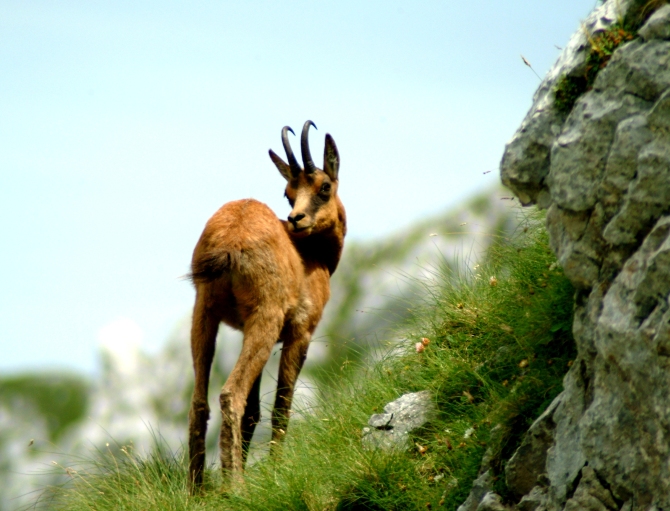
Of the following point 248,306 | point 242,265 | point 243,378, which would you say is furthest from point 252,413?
point 242,265

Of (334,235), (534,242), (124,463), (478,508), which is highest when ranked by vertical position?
(334,235)

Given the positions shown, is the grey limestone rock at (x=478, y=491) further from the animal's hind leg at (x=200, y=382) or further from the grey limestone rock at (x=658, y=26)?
the grey limestone rock at (x=658, y=26)

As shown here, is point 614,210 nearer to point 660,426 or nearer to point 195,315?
point 660,426

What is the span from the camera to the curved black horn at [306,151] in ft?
25.3

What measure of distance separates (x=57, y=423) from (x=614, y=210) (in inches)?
1300

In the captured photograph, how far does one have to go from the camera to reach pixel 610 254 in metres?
3.79

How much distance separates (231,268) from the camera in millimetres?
6324

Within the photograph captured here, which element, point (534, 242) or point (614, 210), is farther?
point (534, 242)

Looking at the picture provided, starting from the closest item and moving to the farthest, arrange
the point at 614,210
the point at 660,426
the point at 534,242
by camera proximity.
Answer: the point at 660,426 < the point at 614,210 < the point at 534,242

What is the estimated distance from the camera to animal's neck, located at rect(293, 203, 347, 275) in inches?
305

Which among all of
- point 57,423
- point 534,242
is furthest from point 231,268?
point 57,423

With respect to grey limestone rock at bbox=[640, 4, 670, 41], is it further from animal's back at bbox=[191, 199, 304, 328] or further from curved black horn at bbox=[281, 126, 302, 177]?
curved black horn at bbox=[281, 126, 302, 177]

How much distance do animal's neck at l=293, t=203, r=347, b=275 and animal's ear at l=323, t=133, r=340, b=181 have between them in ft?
1.17

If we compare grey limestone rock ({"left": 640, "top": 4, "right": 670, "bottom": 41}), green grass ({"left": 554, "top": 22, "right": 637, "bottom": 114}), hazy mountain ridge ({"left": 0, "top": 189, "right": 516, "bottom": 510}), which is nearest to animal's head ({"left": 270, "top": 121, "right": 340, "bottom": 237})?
green grass ({"left": 554, "top": 22, "right": 637, "bottom": 114})
